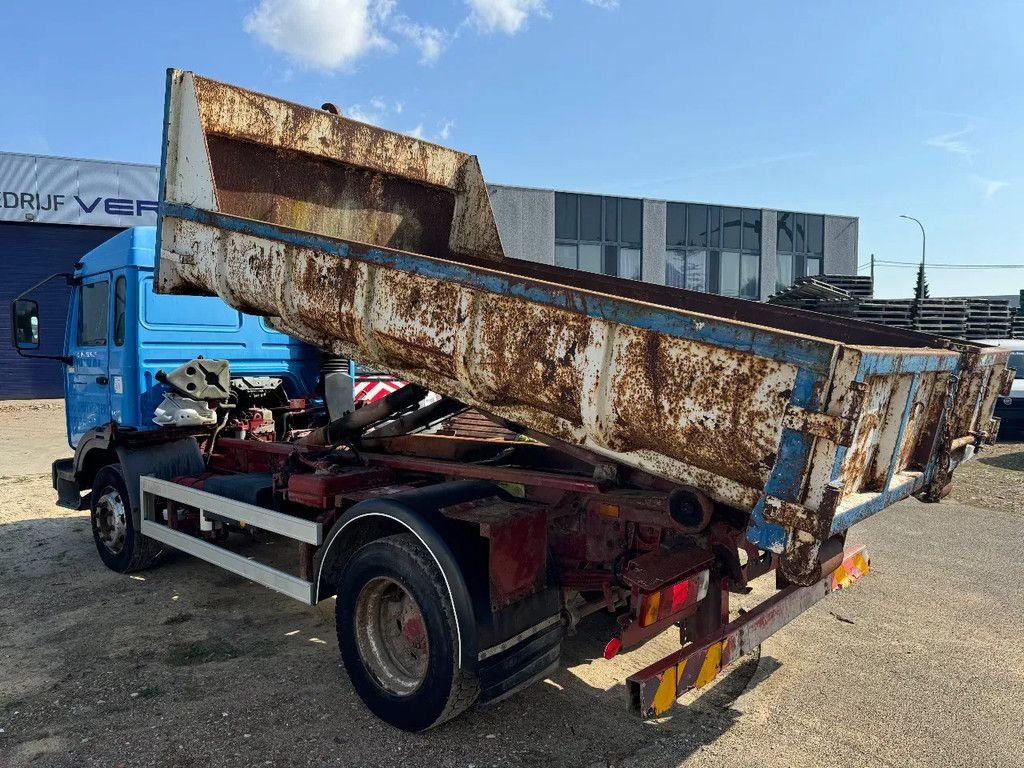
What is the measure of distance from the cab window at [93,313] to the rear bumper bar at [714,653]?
16.5 feet

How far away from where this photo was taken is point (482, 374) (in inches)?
128

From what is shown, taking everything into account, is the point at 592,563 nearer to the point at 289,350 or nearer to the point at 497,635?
the point at 497,635

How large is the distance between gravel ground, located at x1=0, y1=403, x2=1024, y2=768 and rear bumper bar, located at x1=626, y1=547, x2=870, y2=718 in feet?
1.53

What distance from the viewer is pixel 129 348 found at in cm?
557

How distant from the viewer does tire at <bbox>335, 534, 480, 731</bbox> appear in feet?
10.9

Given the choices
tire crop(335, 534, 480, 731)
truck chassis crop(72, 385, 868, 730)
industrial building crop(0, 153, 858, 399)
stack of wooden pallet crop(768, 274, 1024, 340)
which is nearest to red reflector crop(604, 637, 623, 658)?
truck chassis crop(72, 385, 868, 730)

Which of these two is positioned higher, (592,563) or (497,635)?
(592,563)

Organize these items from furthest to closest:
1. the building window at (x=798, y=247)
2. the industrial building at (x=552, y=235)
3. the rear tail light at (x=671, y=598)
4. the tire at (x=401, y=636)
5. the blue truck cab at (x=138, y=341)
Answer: the building window at (x=798, y=247)
the industrial building at (x=552, y=235)
the blue truck cab at (x=138, y=341)
the tire at (x=401, y=636)
the rear tail light at (x=671, y=598)

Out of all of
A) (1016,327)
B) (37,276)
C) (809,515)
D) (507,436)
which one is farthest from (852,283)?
(37,276)

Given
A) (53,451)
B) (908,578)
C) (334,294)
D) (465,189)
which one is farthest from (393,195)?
(53,451)

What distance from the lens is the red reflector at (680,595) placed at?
3180 mm

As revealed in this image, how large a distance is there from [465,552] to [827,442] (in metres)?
1.69

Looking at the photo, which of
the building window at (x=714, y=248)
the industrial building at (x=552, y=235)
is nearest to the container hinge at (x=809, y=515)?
the industrial building at (x=552, y=235)

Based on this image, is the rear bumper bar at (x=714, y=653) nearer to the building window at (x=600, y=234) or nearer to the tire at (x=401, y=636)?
the tire at (x=401, y=636)
